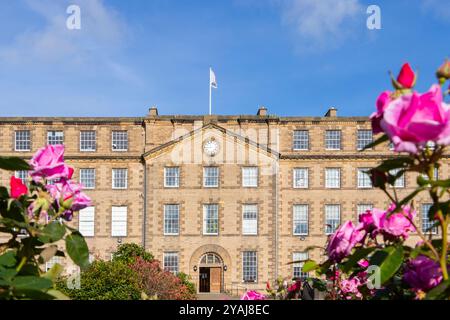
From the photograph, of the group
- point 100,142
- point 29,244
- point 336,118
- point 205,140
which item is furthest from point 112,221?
point 29,244

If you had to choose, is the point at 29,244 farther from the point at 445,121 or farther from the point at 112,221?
the point at 112,221

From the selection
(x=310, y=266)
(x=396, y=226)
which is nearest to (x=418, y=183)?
(x=396, y=226)

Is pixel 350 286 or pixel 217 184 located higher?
pixel 217 184

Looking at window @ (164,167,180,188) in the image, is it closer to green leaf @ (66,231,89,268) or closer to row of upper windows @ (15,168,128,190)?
row of upper windows @ (15,168,128,190)

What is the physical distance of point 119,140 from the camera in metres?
41.1

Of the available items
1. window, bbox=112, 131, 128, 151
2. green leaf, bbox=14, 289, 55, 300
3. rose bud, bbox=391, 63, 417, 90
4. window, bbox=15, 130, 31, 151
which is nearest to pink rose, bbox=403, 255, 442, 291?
rose bud, bbox=391, 63, 417, 90

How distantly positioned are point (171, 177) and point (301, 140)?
1002 centimetres

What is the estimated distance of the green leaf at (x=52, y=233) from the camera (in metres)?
2.05

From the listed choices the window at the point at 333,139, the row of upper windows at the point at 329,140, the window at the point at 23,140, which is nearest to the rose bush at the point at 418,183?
the row of upper windows at the point at 329,140

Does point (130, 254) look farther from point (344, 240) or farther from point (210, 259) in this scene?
point (344, 240)

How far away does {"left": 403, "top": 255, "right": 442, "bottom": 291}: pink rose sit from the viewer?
1.92 m

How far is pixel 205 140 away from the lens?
39750 millimetres

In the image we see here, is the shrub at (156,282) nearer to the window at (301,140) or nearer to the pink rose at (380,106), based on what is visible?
the window at (301,140)

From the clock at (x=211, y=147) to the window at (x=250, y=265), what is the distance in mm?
7418
